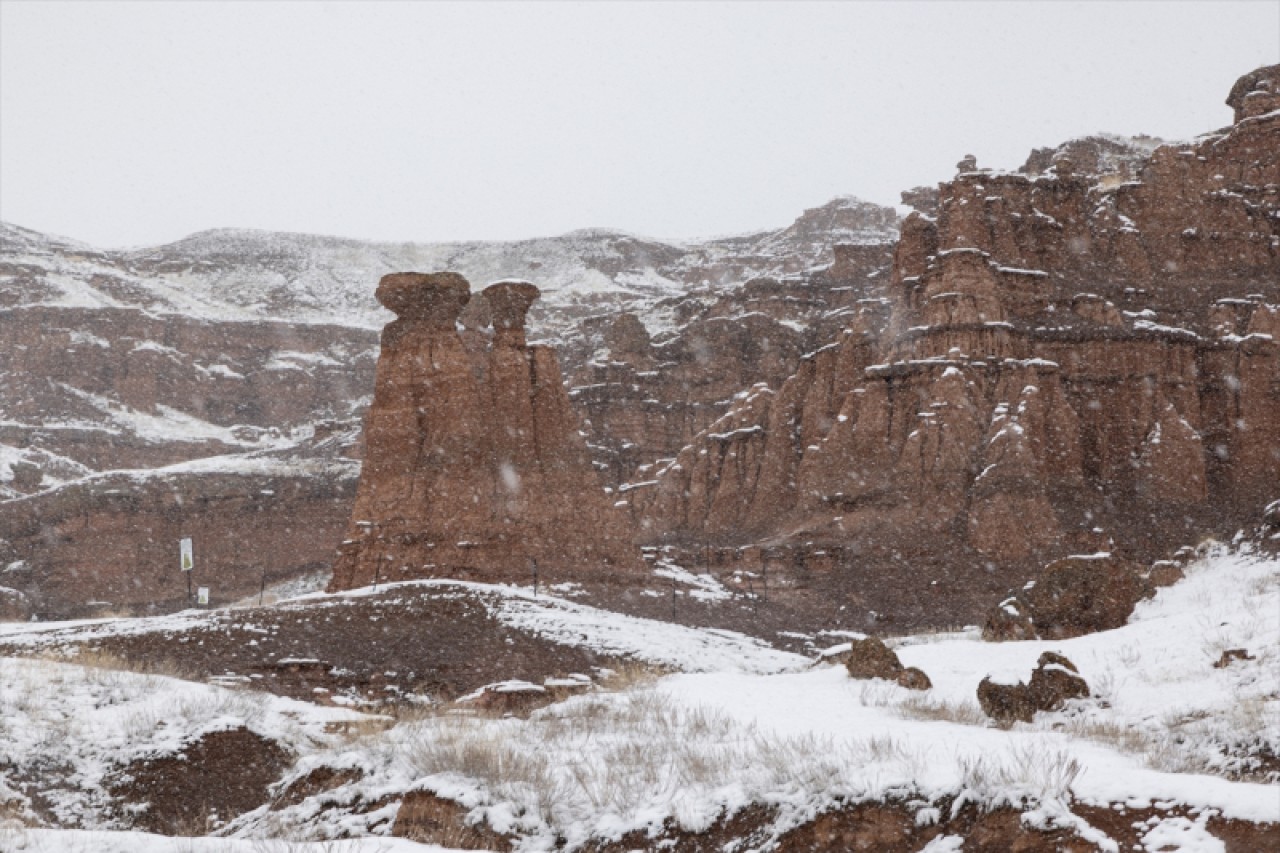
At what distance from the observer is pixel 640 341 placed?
276ft

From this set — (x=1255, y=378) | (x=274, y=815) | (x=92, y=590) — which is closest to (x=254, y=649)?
(x=274, y=815)

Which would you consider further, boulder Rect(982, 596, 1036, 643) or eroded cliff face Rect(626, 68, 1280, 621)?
eroded cliff face Rect(626, 68, 1280, 621)

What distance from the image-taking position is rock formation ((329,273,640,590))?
116ft

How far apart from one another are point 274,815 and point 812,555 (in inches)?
1403

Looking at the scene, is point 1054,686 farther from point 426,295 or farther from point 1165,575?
point 426,295

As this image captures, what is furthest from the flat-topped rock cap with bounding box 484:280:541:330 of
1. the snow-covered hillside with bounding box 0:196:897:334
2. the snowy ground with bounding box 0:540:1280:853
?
the snow-covered hillside with bounding box 0:196:897:334

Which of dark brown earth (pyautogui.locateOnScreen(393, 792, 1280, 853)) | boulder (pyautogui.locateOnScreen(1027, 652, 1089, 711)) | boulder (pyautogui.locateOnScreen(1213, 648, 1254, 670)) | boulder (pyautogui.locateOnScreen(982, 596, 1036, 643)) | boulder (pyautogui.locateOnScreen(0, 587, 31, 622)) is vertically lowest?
boulder (pyautogui.locateOnScreen(0, 587, 31, 622))

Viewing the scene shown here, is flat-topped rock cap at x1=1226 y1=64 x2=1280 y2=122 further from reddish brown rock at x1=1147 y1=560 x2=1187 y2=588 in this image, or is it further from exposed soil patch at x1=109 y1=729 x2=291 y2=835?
exposed soil patch at x1=109 y1=729 x2=291 y2=835

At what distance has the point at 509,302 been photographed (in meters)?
39.0

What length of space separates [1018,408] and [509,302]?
67.6ft

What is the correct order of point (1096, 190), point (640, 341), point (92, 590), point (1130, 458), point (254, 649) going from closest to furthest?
point (254, 649) → point (1130, 458) → point (1096, 190) → point (92, 590) → point (640, 341)

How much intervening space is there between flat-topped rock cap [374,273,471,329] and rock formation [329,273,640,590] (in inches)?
1.2

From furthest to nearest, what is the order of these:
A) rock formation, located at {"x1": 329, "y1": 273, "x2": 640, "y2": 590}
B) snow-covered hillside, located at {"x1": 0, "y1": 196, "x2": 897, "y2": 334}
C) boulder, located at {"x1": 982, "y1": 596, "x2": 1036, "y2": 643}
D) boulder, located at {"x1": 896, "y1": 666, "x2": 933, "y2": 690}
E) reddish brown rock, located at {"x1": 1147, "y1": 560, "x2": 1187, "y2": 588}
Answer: snow-covered hillside, located at {"x1": 0, "y1": 196, "x2": 897, "y2": 334}
rock formation, located at {"x1": 329, "y1": 273, "x2": 640, "y2": 590}
reddish brown rock, located at {"x1": 1147, "y1": 560, "x2": 1187, "y2": 588}
boulder, located at {"x1": 982, "y1": 596, "x2": 1036, "y2": 643}
boulder, located at {"x1": 896, "y1": 666, "x2": 933, "y2": 690}

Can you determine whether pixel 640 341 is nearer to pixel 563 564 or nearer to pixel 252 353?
pixel 563 564
